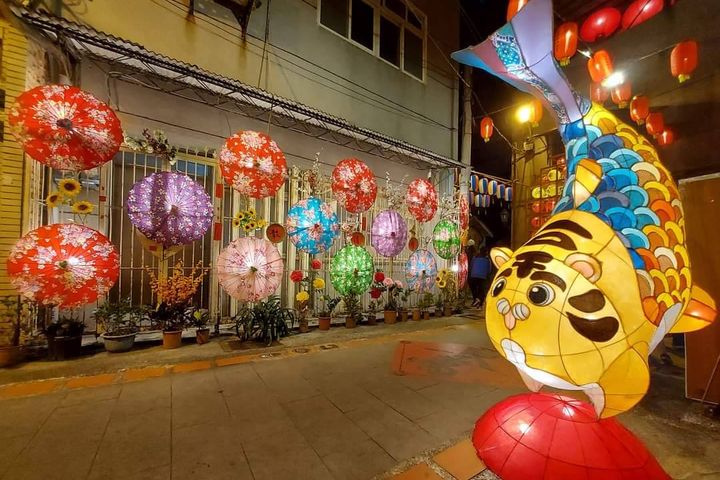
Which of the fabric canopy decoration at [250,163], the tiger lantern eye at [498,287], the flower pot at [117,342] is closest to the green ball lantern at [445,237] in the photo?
the fabric canopy decoration at [250,163]

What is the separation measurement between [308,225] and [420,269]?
367 centimetres

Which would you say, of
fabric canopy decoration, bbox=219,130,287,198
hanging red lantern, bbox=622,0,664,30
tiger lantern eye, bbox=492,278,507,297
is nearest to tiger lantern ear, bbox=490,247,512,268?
tiger lantern eye, bbox=492,278,507,297

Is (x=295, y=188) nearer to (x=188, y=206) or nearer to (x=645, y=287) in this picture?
(x=188, y=206)

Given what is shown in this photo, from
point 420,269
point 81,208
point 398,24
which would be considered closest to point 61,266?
point 81,208

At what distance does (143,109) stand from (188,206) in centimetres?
300

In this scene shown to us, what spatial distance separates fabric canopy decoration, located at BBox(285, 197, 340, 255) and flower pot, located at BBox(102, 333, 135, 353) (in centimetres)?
324

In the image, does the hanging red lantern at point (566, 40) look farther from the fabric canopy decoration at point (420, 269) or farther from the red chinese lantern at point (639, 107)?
the fabric canopy decoration at point (420, 269)

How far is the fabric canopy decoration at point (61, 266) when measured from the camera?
3.99 meters

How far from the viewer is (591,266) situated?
197 cm

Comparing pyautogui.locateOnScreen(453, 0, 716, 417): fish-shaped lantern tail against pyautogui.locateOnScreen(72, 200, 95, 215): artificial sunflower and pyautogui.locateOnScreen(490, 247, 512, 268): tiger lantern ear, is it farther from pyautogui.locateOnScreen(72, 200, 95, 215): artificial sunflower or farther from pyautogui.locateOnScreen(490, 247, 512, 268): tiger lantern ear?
pyautogui.locateOnScreen(72, 200, 95, 215): artificial sunflower

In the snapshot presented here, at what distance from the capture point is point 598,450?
6.97 ft

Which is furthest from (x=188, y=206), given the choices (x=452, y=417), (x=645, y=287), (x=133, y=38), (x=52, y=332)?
(x=645, y=287)

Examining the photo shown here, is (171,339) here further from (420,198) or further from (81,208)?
(420,198)

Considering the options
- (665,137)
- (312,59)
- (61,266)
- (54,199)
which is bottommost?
(61,266)
